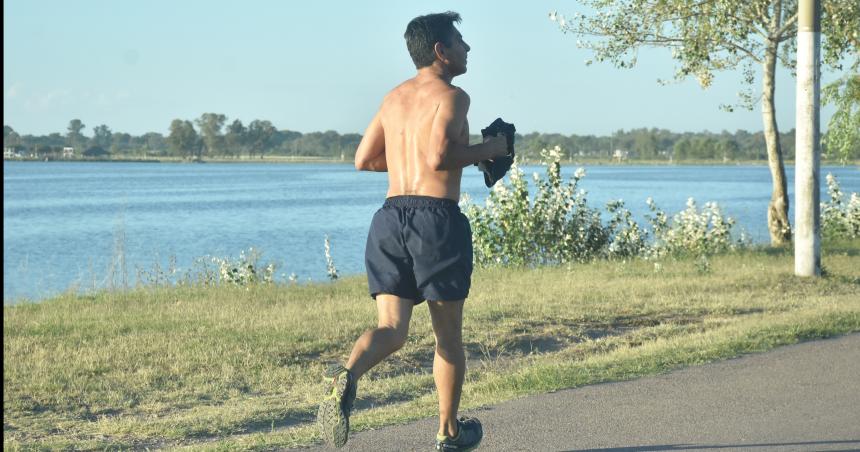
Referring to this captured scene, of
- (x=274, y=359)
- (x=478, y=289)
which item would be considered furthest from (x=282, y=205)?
(x=274, y=359)

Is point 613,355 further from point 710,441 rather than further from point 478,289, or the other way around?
point 478,289

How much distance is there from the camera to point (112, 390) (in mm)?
8508

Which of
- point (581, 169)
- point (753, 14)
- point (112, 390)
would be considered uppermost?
point (753, 14)

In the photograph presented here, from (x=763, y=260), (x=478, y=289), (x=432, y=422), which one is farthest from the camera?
(x=763, y=260)

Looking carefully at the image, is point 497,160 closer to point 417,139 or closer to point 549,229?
point 417,139

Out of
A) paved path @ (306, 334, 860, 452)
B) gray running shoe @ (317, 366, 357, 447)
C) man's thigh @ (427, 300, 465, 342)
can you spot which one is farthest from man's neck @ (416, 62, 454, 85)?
paved path @ (306, 334, 860, 452)

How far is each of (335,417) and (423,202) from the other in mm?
1074

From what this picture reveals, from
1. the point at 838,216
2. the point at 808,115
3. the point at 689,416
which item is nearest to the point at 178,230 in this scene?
the point at 838,216

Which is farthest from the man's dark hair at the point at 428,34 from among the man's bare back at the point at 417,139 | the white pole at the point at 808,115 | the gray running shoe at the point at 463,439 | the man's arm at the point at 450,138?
the white pole at the point at 808,115

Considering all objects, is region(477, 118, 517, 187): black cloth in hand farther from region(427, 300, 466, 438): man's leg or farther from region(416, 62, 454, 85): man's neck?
region(427, 300, 466, 438): man's leg

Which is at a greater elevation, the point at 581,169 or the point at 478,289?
the point at 581,169

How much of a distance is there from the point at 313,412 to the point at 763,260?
1041 cm

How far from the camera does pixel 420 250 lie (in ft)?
17.7

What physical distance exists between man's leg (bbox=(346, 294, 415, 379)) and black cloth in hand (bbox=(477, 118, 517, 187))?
72cm
